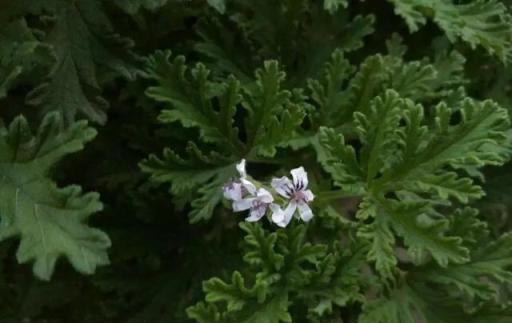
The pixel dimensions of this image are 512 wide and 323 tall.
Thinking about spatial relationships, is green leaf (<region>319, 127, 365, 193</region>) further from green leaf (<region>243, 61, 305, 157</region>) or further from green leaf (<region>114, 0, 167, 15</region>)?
green leaf (<region>114, 0, 167, 15</region>)

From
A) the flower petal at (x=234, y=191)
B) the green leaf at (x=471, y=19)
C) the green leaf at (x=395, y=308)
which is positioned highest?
the green leaf at (x=471, y=19)

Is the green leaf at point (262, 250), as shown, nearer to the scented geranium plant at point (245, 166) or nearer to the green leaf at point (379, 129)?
the scented geranium plant at point (245, 166)

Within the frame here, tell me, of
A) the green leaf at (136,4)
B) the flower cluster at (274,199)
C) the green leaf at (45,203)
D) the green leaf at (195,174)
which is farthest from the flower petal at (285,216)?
the green leaf at (136,4)

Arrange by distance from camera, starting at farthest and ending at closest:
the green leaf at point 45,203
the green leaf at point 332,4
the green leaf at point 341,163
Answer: the green leaf at point 332,4 → the green leaf at point 341,163 → the green leaf at point 45,203

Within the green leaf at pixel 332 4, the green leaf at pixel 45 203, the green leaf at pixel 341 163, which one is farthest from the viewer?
the green leaf at pixel 332 4

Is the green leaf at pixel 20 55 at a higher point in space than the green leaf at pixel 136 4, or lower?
Result: lower

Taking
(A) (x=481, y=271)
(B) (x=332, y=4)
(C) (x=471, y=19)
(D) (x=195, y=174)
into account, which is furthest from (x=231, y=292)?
(C) (x=471, y=19)

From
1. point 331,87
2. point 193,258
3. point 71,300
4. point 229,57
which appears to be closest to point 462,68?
point 331,87
